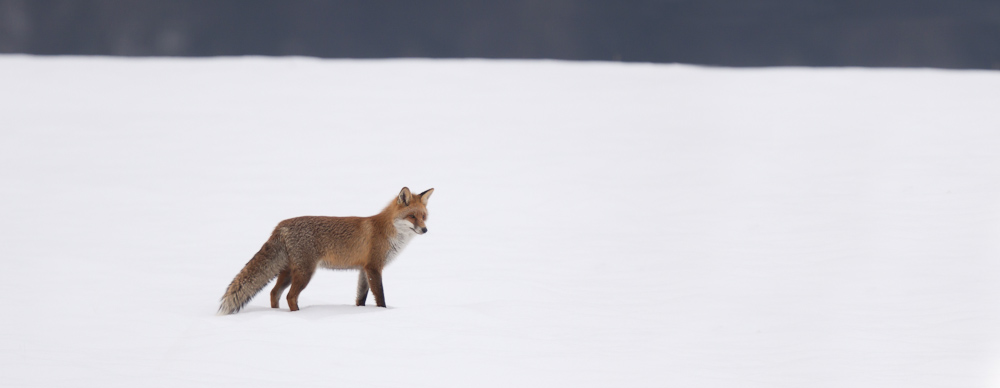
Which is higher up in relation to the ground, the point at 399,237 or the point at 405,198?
the point at 405,198

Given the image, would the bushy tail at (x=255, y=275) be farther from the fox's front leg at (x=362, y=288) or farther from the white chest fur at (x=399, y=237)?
the white chest fur at (x=399, y=237)

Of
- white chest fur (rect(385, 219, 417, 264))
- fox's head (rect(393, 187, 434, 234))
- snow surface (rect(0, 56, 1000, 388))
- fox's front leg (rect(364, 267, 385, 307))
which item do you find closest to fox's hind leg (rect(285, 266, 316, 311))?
snow surface (rect(0, 56, 1000, 388))

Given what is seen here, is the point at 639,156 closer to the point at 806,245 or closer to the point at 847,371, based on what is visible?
the point at 806,245

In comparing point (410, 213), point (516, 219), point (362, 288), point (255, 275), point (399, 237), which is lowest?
point (255, 275)

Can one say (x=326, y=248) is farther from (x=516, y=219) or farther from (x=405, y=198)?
(x=516, y=219)

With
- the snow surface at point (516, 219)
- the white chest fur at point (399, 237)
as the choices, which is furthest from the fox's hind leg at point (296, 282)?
the white chest fur at point (399, 237)

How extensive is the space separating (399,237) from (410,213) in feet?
0.85

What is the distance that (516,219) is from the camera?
12492 mm

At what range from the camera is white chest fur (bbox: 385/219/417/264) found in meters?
7.14

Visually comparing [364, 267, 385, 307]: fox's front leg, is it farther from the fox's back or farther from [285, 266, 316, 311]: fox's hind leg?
[285, 266, 316, 311]: fox's hind leg

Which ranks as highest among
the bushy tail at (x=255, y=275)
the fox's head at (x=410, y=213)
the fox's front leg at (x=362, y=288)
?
the fox's head at (x=410, y=213)

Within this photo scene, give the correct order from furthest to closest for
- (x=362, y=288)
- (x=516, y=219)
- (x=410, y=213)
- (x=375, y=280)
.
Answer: (x=516, y=219)
(x=362, y=288)
(x=375, y=280)
(x=410, y=213)

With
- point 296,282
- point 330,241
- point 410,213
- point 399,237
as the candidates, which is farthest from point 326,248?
point 410,213

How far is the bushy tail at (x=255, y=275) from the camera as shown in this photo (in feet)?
23.2
